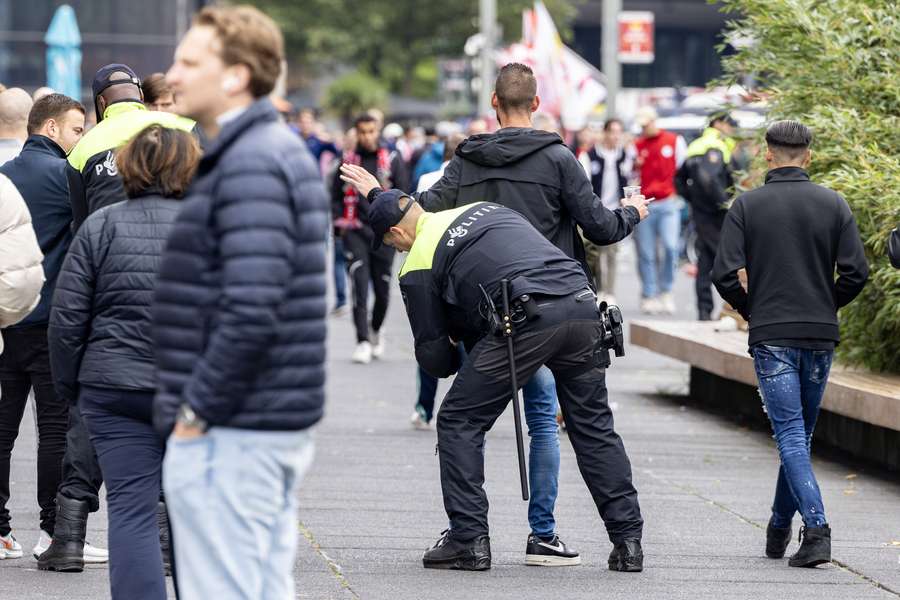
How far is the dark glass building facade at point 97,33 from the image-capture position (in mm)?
34656

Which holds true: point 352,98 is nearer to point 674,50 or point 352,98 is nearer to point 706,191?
point 706,191

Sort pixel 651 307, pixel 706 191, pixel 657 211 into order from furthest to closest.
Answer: pixel 651 307 → pixel 657 211 → pixel 706 191

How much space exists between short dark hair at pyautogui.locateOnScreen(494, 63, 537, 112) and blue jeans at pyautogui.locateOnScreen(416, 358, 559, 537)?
1091mm

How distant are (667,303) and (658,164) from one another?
1.59m

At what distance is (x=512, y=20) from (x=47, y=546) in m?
64.7

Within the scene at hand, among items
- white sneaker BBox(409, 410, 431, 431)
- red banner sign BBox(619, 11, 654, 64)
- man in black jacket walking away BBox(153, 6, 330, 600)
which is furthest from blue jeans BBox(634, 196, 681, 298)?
man in black jacket walking away BBox(153, 6, 330, 600)

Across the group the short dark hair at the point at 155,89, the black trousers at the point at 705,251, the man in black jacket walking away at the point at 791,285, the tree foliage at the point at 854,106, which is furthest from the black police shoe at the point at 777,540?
the black trousers at the point at 705,251

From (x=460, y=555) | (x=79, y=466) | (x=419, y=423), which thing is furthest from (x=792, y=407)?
(x=419, y=423)

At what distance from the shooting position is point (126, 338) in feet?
17.0

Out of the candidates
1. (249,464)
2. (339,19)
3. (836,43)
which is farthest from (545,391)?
(339,19)

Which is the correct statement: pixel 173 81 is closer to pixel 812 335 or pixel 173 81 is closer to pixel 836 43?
pixel 812 335

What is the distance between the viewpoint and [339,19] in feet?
226

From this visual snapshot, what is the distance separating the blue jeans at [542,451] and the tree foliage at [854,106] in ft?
9.09

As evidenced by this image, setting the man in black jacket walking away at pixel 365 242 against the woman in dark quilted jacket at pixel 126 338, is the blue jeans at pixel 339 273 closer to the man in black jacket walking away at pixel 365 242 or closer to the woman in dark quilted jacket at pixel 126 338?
the man in black jacket walking away at pixel 365 242
